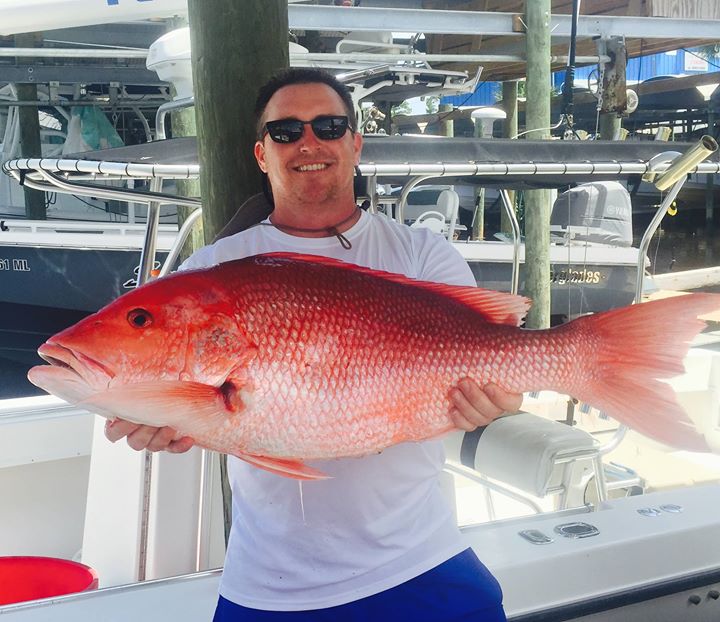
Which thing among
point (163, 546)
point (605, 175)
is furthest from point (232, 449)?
point (605, 175)

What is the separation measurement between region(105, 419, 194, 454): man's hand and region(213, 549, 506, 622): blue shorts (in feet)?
1.45

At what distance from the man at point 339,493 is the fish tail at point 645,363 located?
186 millimetres

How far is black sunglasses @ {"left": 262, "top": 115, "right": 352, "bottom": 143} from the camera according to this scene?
1.71 m

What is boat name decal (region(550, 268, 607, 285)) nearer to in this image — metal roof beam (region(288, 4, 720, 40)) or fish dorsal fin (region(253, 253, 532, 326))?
metal roof beam (region(288, 4, 720, 40))

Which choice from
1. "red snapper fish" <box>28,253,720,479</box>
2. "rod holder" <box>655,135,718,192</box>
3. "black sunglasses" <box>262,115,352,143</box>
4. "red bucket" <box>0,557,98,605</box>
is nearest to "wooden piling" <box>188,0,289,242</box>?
"black sunglasses" <box>262,115,352,143</box>

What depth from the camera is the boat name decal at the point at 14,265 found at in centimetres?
941

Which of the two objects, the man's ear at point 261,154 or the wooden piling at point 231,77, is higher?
the wooden piling at point 231,77

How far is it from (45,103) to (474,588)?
38.6ft

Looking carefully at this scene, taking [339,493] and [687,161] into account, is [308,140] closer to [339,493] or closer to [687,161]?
[339,493]

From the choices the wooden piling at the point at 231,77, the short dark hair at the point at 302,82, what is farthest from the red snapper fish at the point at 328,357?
the wooden piling at the point at 231,77

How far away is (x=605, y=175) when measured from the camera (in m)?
3.21

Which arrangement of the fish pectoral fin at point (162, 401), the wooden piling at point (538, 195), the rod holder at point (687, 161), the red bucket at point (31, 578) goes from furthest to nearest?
the wooden piling at point (538, 195)
the rod holder at point (687, 161)
the red bucket at point (31, 578)
the fish pectoral fin at point (162, 401)

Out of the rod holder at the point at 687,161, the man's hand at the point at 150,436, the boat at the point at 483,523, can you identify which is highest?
the rod holder at the point at 687,161

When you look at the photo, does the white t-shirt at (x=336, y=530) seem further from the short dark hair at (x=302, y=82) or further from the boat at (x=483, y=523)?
the boat at (x=483, y=523)
